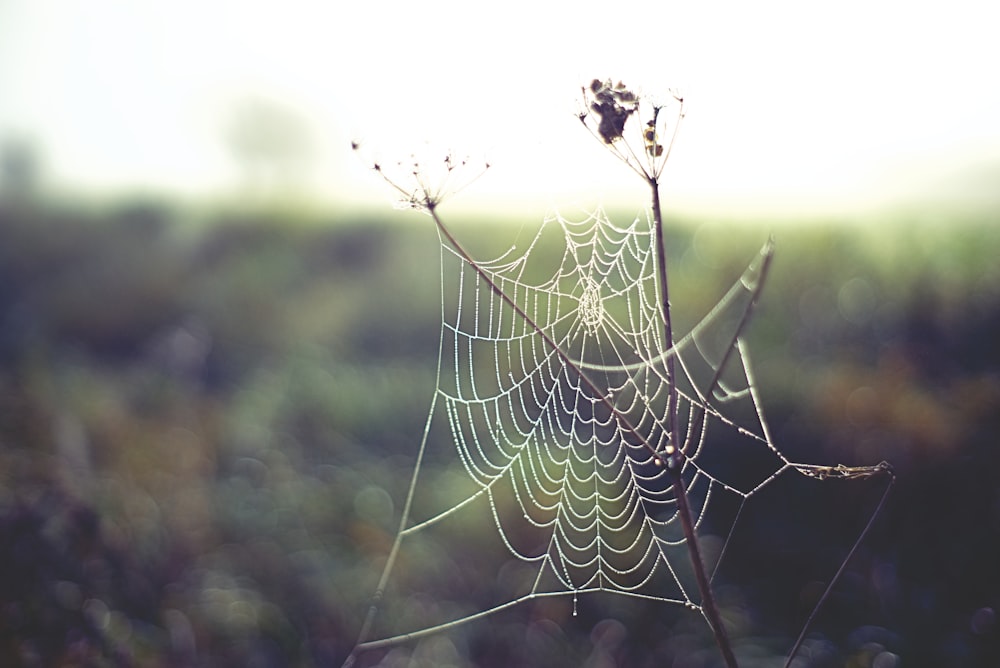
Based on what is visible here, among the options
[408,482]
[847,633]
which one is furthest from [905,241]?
[408,482]

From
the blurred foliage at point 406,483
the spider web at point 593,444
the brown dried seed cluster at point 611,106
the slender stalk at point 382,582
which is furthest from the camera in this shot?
the spider web at point 593,444

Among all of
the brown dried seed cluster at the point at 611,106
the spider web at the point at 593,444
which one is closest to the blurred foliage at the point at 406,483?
the spider web at the point at 593,444

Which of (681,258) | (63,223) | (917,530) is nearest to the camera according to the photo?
(917,530)

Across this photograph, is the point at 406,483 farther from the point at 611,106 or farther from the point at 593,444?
the point at 611,106

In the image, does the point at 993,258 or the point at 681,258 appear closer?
the point at 993,258

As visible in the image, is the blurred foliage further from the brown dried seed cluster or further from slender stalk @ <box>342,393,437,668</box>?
the brown dried seed cluster

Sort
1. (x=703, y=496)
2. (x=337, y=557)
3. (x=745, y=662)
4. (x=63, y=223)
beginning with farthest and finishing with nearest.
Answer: (x=63, y=223), (x=703, y=496), (x=337, y=557), (x=745, y=662)

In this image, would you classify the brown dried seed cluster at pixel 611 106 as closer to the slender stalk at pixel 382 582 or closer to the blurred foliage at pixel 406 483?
the slender stalk at pixel 382 582

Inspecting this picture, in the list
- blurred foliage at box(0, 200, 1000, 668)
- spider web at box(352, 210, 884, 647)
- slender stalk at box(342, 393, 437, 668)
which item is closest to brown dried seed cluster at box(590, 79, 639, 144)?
slender stalk at box(342, 393, 437, 668)

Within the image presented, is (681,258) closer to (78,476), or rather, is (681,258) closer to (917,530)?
(917,530)
